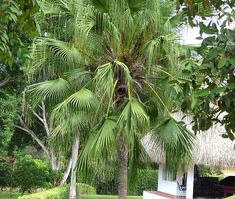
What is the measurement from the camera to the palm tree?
8086 millimetres

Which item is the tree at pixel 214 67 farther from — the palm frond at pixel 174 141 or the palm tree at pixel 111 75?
the palm frond at pixel 174 141

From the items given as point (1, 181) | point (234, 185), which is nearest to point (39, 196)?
point (234, 185)

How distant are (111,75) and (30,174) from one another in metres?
11.1

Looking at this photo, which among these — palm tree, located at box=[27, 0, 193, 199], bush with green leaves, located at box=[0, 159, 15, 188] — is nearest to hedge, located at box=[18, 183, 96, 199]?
A: bush with green leaves, located at box=[0, 159, 15, 188]

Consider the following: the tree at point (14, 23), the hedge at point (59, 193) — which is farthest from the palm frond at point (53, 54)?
the tree at point (14, 23)

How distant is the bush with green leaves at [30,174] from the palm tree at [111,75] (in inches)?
365

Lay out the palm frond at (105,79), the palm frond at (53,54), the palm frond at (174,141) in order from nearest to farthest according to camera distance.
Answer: the palm frond at (174,141), the palm frond at (105,79), the palm frond at (53,54)

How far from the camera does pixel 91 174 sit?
8039 millimetres

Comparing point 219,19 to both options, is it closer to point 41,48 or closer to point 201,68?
point 201,68

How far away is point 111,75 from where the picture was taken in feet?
27.2

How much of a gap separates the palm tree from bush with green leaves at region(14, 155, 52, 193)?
9.28 m

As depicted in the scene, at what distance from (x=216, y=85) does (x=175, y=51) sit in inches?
245

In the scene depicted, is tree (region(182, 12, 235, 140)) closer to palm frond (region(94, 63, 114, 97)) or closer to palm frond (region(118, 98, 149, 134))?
palm frond (region(118, 98, 149, 134))

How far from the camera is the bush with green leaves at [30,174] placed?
18.3 meters
